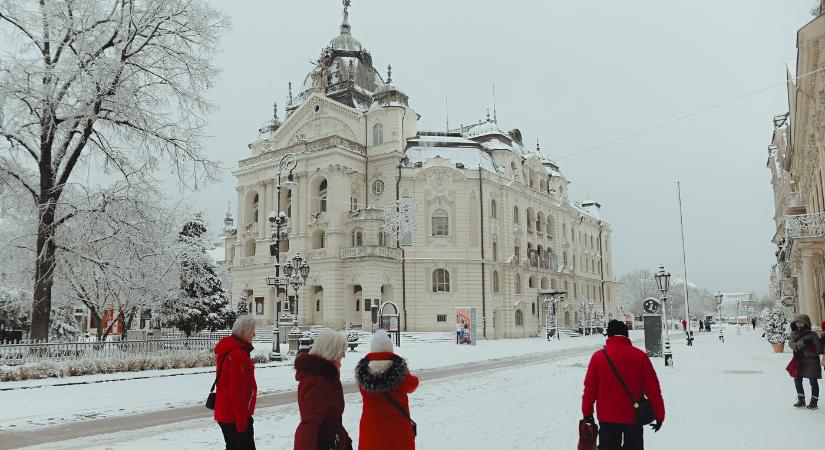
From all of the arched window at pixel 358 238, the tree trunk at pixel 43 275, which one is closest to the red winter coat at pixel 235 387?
the tree trunk at pixel 43 275

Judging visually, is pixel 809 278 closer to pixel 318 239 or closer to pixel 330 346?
pixel 330 346

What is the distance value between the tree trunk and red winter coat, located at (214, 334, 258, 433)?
637 inches

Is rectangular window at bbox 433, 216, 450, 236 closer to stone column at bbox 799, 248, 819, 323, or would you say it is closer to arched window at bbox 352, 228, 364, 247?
arched window at bbox 352, 228, 364, 247

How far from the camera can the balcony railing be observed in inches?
828

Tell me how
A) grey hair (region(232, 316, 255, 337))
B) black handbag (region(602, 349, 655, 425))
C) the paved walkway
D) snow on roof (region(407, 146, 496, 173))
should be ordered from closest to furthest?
1. black handbag (region(602, 349, 655, 425))
2. grey hair (region(232, 316, 255, 337))
3. the paved walkway
4. snow on roof (region(407, 146, 496, 173))

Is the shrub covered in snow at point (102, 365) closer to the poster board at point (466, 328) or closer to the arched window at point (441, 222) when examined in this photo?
the poster board at point (466, 328)

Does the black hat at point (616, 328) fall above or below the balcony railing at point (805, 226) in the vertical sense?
below

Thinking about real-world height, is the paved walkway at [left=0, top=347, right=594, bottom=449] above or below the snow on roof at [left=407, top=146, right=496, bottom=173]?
below

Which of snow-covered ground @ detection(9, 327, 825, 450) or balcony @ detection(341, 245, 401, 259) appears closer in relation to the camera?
snow-covered ground @ detection(9, 327, 825, 450)

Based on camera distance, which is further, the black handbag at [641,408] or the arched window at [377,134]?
the arched window at [377,134]

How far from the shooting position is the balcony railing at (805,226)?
21.0 metres

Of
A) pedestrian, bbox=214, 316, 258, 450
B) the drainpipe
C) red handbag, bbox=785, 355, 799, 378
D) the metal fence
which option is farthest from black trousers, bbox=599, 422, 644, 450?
the drainpipe

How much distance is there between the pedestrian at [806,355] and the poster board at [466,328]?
2821cm

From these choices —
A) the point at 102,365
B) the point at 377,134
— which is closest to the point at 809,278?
the point at 102,365
